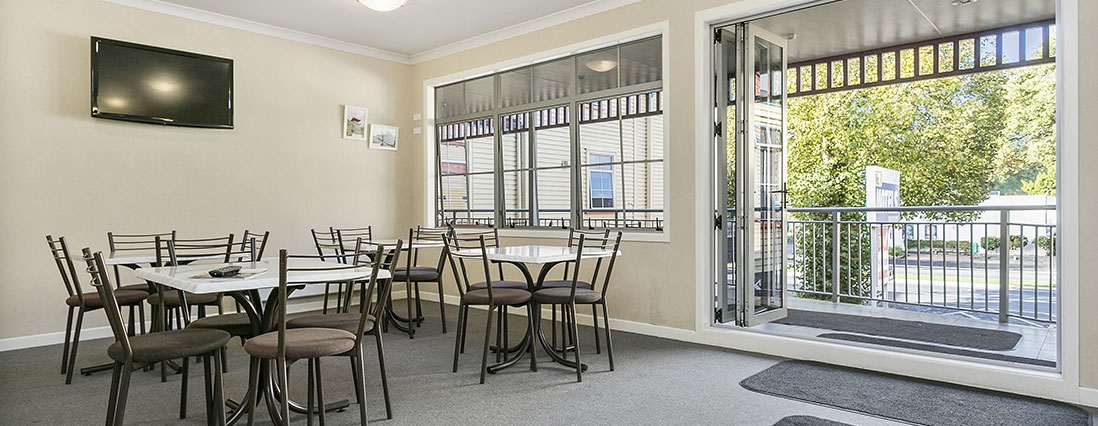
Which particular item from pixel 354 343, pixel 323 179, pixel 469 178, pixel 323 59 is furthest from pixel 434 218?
pixel 354 343

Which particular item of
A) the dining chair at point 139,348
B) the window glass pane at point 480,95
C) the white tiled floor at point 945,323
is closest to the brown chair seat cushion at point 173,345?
the dining chair at point 139,348

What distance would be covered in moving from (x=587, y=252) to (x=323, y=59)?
4108 millimetres

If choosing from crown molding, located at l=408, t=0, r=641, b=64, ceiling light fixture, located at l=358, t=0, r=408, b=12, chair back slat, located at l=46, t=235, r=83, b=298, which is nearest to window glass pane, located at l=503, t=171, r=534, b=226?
crown molding, located at l=408, t=0, r=641, b=64

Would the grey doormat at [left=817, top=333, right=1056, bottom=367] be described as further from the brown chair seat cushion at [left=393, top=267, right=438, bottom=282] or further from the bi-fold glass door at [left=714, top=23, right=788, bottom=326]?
the brown chair seat cushion at [left=393, top=267, right=438, bottom=282]

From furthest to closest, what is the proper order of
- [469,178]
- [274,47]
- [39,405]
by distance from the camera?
1. [469,178]
2. [274,47]
3. [39,405]

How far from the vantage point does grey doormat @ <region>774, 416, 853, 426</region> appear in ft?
9.66

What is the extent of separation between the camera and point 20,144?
4785mm

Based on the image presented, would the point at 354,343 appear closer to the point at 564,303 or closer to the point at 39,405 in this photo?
the point at 564,303

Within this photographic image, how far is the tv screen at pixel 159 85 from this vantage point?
16.9 ft

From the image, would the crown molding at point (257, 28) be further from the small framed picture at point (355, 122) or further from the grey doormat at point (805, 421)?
the grey doormat at point (805, 421)

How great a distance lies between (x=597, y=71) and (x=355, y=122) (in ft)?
9.42

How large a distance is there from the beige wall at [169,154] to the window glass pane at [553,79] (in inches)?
81.0

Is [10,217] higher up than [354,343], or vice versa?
[10,217]

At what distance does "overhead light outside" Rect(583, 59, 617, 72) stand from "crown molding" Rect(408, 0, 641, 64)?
0.41m
